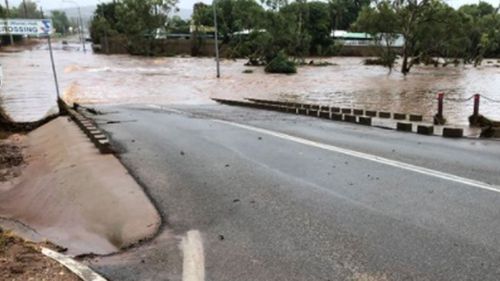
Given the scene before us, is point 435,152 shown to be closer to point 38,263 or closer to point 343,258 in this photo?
point 343,258

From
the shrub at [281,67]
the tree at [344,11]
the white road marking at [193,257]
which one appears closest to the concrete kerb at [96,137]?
the white road marking at [193,257]

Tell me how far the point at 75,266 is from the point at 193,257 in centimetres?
104

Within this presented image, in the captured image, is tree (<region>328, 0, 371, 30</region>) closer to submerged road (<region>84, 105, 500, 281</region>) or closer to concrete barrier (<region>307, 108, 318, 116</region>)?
concrete barrier (<region>307, 108, 318, 116</region>)

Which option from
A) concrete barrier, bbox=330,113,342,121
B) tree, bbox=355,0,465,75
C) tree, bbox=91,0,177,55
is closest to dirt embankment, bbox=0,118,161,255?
concrete barrier, bbox=330,113,342,121

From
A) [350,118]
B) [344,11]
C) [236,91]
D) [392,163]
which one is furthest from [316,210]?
[344,11]

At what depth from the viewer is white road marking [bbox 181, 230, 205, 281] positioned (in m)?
4.41

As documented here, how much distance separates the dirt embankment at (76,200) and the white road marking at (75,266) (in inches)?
11.9

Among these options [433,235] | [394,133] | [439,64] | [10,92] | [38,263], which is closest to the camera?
[38,263]

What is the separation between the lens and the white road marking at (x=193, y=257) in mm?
4406

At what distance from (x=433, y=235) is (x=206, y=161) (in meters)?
4.47

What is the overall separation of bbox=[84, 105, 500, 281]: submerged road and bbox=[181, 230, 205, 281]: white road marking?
0.01 m

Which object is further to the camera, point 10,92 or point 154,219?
point 10,92

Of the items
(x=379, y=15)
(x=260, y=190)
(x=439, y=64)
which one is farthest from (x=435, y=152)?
(x=439, y=64)

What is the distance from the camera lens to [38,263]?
4.57 m
